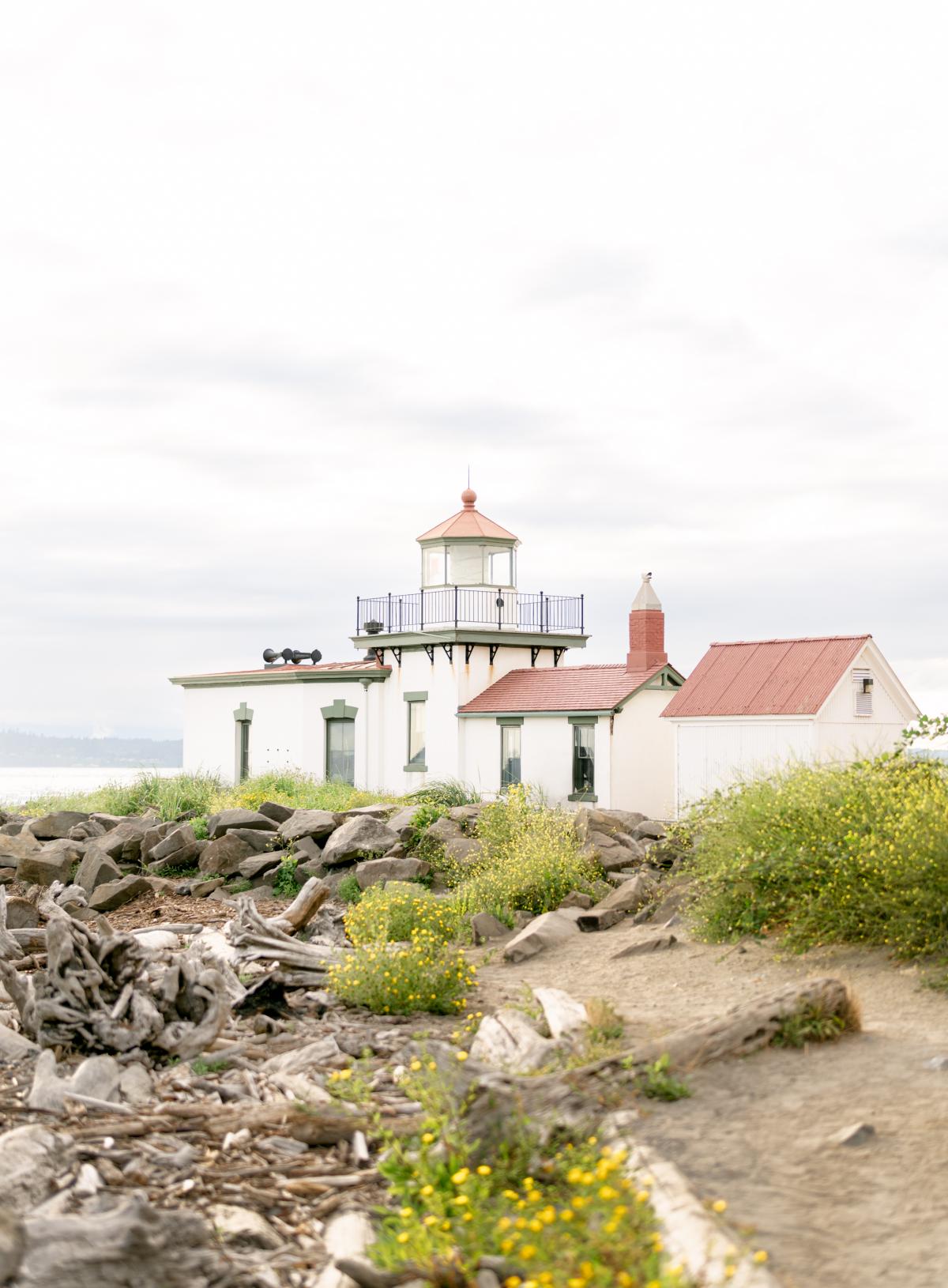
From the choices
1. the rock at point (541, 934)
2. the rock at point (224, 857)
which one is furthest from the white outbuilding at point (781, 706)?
the rock at point (541, 934)

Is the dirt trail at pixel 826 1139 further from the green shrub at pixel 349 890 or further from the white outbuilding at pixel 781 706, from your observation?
the white outbuilding at pixel 781 706

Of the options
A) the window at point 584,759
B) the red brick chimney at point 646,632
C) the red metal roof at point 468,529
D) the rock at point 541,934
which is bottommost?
the rock at point 541,934

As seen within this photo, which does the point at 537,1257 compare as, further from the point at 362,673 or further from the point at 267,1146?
the point at 362,673

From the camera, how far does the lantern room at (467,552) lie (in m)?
28.8

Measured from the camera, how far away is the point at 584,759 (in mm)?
25922

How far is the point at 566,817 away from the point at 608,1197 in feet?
44.9

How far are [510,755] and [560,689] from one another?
6.14 feet

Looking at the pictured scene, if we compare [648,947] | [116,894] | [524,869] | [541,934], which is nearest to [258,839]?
[116,894]

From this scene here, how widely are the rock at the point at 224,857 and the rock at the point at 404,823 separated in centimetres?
241

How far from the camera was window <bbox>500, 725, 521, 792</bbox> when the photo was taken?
27.2m

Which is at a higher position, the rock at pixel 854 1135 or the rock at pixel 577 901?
the rock at pixel 854 1135

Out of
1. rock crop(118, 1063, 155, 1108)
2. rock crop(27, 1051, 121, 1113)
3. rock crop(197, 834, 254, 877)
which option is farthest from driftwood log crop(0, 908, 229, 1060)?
rock crop(197, 834, 254, 877)

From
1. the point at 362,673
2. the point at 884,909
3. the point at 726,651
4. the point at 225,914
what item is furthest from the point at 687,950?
the point at 362,673

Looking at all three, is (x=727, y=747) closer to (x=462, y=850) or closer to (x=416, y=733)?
(x=462, y=850)
